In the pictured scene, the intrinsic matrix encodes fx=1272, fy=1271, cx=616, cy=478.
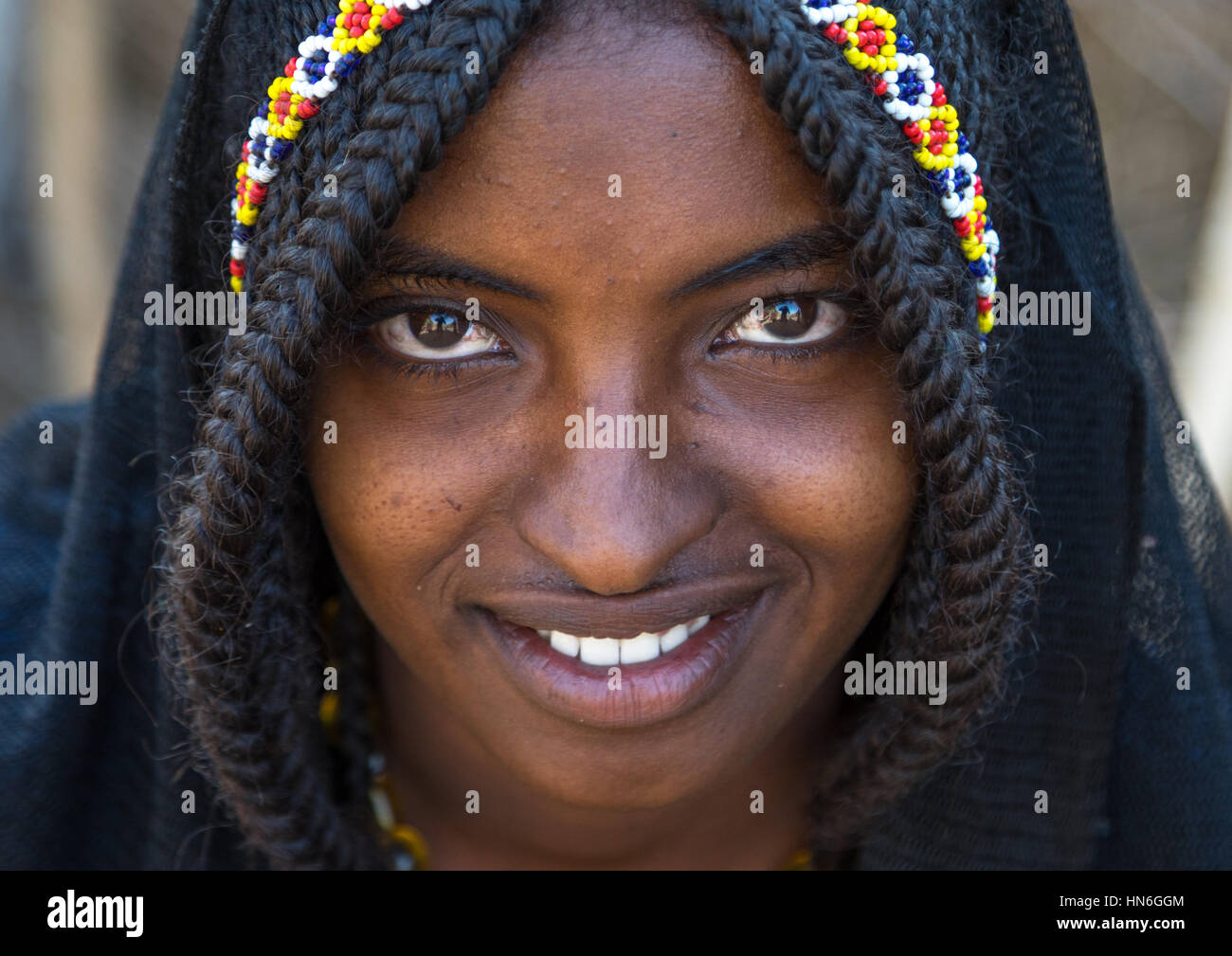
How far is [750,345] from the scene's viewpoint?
162 cm

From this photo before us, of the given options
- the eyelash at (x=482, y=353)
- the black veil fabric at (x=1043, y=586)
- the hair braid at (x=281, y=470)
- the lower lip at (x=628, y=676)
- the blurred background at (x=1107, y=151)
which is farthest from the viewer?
the blurred background at (x=1107, y=151)

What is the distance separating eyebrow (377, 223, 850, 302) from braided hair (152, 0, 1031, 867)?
25 millimetres

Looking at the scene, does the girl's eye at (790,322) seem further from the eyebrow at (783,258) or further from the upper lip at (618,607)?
the upper lip at (618,607)

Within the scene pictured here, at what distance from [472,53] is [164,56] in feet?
11.9

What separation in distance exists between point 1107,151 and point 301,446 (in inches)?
143

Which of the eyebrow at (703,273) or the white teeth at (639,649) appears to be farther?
the white teeth at (639,649)


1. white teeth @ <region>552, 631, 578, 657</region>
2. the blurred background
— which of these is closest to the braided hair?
white teeth @ <region>552, 631, 578, 657</region>

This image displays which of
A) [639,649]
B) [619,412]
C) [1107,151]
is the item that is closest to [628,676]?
[639,649]

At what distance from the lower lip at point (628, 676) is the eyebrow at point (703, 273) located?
46 centimetres

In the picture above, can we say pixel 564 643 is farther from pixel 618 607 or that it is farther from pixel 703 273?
pixel 703 273

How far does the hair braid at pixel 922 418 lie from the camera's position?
146 cm

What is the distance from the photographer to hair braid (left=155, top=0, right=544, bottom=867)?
1.45 metres

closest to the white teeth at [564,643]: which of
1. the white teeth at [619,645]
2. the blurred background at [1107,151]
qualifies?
the white teeth at [619,645]

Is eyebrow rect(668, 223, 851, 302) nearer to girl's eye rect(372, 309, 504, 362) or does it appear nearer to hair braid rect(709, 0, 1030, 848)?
hair braid rect(709, 0, 1030, 848)
